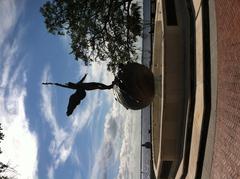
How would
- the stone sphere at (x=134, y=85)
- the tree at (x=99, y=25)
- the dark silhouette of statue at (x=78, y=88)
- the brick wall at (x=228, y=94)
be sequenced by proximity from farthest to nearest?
1. the tree at (x=99, y=25)
2. the dark silhouette of statue at (x=78, y=88)
3. the stone sphere at (x=134, y=85)
4. the brick wall at (x=228, y=94)

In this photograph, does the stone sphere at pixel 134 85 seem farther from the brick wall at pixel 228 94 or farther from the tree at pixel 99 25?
the tree at pixel 99 25

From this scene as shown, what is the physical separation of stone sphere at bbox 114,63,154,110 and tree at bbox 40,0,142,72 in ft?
43.3

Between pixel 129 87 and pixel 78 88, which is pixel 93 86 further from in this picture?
pixel 129 87

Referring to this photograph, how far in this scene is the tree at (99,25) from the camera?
2769cm

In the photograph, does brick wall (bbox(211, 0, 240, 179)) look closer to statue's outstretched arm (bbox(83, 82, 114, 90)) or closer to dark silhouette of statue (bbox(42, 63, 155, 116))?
dark silhouette of statue (bbox(42, 63, 155, 116))

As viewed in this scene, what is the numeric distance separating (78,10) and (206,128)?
1898 centimetres

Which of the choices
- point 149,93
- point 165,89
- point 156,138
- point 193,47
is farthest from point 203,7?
point 156,138

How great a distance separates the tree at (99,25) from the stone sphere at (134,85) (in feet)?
43.3

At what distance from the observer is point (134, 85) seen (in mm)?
14500

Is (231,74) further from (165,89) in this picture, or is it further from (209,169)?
(165,89)

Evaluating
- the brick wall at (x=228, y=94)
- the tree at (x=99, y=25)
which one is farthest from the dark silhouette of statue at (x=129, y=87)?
the tree at (x=99, y=25)

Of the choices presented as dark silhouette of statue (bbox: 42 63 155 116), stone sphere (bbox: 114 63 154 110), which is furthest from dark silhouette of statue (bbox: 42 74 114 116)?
stone sphere (bbox: 114 63 154 110)

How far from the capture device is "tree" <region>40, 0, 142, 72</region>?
27688 mm

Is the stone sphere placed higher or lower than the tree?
lower
